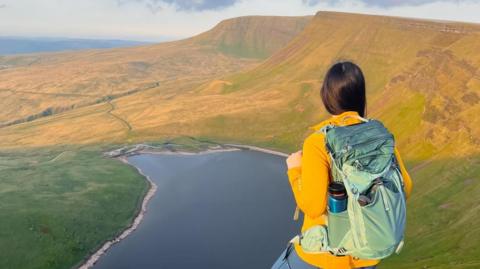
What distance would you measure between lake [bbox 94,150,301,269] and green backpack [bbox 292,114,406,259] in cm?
6410

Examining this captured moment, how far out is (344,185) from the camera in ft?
21.1

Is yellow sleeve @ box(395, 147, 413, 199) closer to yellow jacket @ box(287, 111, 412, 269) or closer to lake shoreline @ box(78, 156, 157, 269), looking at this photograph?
yellow jacket @ box(287, 111, 412, 269)

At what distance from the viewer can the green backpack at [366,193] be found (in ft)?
20.0

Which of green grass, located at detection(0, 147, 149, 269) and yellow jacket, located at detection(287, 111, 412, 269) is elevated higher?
yellow jacket, located at detection(287, 111, 412, 269)

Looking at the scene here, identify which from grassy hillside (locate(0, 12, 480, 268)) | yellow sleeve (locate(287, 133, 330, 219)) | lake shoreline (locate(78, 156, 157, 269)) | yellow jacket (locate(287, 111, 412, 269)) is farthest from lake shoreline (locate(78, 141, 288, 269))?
yellow sleeve (locate(287, 133, 330, 219))

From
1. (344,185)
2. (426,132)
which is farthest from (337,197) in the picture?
(426,132)

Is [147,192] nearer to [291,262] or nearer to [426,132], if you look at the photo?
[426,132]

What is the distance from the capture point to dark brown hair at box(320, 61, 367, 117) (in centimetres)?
705

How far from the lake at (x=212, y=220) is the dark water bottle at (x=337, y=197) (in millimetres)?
64190

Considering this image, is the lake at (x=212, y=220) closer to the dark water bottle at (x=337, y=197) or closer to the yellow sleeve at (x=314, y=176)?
the yellow sleeve at (x=314, y=176)

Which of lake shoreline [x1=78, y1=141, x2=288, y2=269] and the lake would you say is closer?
the lake

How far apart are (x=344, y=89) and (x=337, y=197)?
1750 mm

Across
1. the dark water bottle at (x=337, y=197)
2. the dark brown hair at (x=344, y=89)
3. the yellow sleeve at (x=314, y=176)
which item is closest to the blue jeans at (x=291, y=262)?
the yellow sleeve at (x=314, y=176)

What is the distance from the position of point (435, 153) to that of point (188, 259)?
248ft
